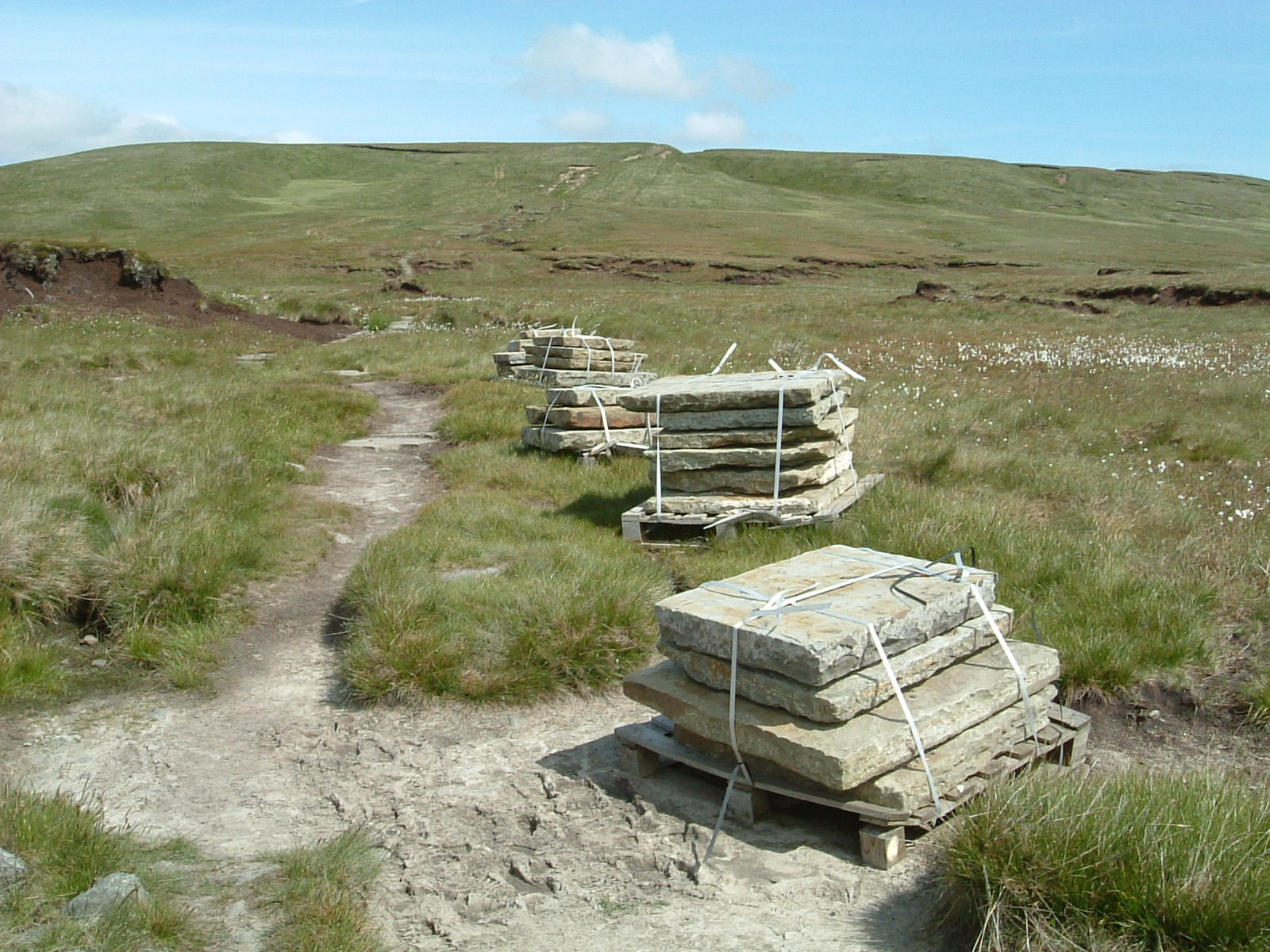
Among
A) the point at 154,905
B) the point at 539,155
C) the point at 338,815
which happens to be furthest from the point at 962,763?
the point at 539,155

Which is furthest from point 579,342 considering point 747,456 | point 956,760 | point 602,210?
point 602,210

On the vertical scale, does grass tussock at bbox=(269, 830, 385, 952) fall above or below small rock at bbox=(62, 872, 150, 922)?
below

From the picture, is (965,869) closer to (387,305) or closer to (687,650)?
(687,650)

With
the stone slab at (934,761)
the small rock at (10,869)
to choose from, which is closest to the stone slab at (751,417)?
the stone slab at (934,761)

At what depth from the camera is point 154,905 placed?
3.44 metres

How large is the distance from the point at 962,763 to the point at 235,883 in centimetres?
286

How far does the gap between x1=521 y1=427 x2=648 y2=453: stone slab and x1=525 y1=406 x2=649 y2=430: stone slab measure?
6 centimetres

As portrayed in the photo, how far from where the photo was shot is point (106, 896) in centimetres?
341

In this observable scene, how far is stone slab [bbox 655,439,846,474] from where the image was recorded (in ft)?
25.5

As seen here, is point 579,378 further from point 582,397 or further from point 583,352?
point 582,397

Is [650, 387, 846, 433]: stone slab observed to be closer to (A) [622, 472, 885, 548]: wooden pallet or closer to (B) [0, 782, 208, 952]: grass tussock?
(A) [622, 472, 885, 548]: wooden pallet

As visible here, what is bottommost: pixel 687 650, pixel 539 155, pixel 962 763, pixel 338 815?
pixel 338 815

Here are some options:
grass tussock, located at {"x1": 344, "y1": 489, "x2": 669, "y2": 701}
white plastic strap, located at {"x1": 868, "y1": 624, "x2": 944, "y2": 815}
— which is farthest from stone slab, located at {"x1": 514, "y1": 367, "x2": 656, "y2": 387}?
white plastic strap, located at {"x1": 868, "y1": 624, "x2": 944, "y2": 815}

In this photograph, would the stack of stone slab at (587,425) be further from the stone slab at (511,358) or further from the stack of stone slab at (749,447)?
the stone slab at (511,358)
